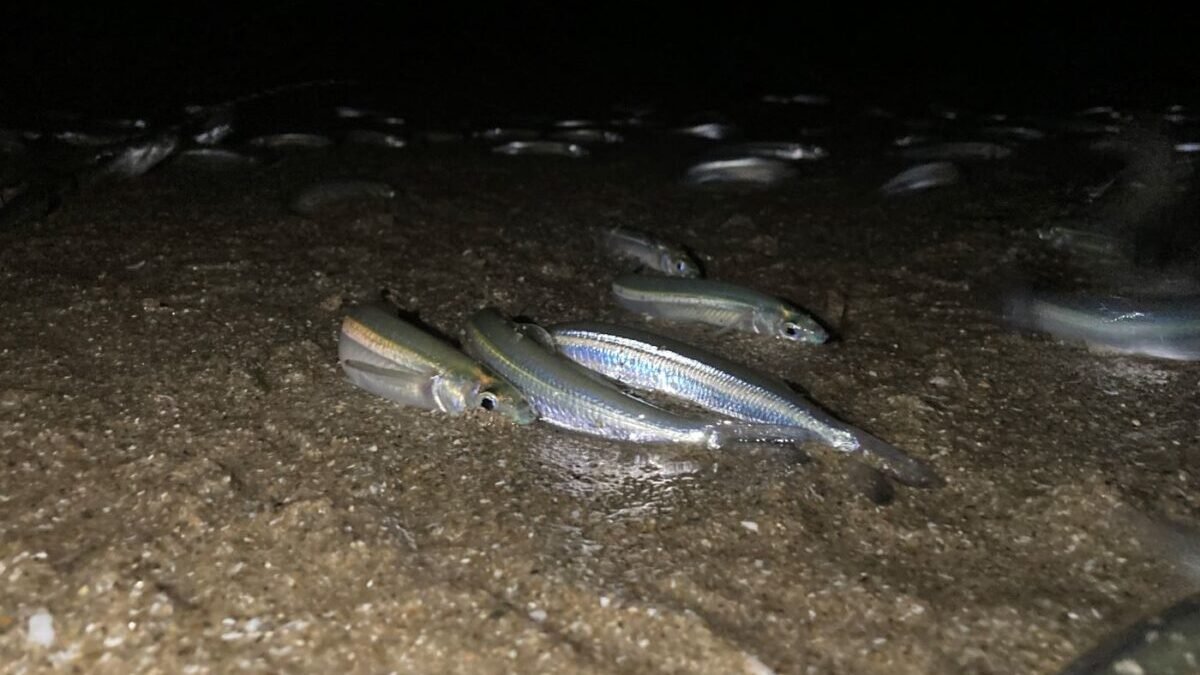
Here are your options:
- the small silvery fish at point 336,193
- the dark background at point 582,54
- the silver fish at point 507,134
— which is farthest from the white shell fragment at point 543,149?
the dark background at point 582,54

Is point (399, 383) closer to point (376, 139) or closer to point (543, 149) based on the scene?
point (543, 149)

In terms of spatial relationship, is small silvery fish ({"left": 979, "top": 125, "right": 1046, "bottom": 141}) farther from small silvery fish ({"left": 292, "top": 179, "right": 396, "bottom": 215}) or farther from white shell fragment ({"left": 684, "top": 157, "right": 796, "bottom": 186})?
small silvery fish ({"left": 292, "top": 179, "right": 396, "bottom": 215})

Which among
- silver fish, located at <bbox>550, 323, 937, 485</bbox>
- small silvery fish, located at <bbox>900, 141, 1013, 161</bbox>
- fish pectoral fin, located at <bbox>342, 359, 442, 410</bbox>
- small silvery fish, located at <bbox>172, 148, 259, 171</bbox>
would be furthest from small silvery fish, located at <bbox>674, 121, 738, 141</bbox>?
fish pectoral fin, located at <bbox>342, 359, 442, 410</bbox>

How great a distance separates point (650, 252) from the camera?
5324mm

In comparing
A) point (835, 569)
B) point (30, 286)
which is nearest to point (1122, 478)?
point (835, 569)

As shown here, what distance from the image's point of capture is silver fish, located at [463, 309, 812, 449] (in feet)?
11.2

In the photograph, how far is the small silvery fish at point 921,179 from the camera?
6934 mm

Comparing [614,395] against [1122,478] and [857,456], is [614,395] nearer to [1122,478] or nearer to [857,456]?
[857,456]

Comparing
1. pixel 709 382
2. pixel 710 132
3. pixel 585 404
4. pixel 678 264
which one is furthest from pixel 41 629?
pixel 710 132

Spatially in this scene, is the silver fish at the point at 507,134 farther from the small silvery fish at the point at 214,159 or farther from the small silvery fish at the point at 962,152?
the small silvery fish at the point at 962,152

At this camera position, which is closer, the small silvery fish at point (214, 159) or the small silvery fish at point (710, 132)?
the small silvery fish at point (214, 159)

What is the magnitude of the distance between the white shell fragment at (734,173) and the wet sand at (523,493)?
1.88 m

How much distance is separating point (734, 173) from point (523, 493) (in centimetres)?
463

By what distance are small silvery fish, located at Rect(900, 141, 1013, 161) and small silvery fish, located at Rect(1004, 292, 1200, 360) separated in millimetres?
3816
